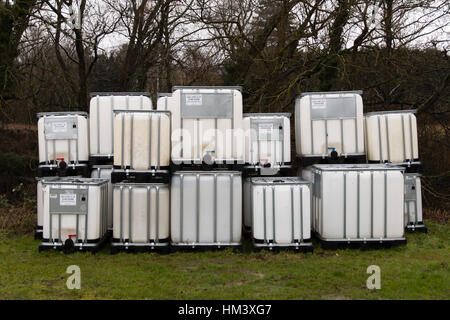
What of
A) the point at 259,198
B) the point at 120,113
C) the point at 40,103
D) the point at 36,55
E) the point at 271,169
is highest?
the point at 36,55

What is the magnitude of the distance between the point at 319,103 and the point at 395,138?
1.63 meters

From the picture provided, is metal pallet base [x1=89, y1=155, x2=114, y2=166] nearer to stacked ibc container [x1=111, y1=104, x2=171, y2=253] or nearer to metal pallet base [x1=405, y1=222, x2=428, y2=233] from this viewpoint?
stacked ibc container [x1=111, y1=104, x2=171, y2=253]

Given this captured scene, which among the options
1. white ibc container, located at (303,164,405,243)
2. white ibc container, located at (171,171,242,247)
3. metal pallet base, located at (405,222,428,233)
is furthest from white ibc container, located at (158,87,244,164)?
metal pallet base, located at (405,222,428,233)

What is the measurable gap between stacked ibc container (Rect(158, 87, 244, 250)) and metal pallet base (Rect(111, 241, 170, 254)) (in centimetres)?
16

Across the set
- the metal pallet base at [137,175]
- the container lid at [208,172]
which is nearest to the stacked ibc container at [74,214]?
the metal pallet base at [137,175]

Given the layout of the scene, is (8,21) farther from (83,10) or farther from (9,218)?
(9,218)

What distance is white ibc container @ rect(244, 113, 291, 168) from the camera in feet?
24.8

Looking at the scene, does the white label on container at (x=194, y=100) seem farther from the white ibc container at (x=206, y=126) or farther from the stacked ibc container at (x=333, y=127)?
the stacked ibc container at (x=333, y=127)

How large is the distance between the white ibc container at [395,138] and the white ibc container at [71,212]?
5107 mm

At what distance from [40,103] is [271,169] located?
291 inches

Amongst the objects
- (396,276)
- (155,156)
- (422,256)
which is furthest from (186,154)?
(422,256)

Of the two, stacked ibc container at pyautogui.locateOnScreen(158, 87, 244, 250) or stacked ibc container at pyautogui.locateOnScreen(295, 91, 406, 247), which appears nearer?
stacked ibc container at pyautogui.locateOnScreen(158, 87, 244, 250)

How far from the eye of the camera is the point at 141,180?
6609mm

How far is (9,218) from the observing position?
8.99 m
